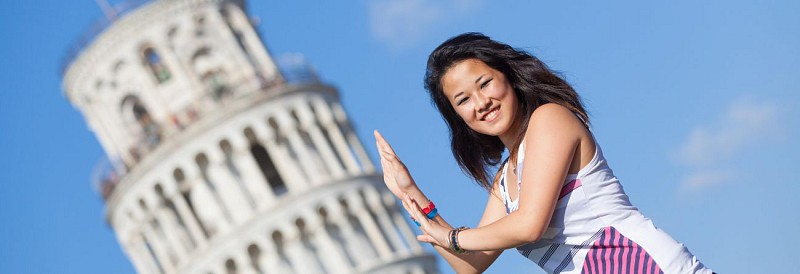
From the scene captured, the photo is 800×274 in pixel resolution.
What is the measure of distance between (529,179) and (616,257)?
345 mm

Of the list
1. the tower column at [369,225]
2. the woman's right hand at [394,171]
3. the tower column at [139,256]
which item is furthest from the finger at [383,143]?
the tower column at [139,256]

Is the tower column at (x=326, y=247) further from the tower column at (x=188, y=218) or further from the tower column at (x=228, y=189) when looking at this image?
the tower column at (x=188, y=218)

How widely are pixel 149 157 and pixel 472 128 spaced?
2192 inches

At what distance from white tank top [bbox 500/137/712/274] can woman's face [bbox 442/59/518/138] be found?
0.55 ft

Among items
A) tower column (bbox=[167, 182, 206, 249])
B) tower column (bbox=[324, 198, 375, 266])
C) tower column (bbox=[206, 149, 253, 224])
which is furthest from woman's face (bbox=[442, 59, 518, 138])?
tower column (bbox=[167, 182, 206, 249])

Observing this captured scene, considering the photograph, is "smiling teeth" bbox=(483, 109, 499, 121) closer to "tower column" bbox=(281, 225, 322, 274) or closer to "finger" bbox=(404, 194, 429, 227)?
"finger" bbox=(404, 194, 429, 227)

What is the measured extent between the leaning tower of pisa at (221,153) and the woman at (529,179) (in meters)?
52.2

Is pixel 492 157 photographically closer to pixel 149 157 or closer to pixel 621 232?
pixel 621 232

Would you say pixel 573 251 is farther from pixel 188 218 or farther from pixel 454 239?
pixel 188 218

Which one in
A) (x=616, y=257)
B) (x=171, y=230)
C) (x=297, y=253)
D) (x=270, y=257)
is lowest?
(x=616, y=257)

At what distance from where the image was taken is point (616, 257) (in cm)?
499

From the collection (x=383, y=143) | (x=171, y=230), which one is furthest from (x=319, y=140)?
(x=383, y=143)

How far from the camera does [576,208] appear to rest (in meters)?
5.07

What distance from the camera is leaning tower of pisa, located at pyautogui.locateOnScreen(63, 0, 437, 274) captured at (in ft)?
193
